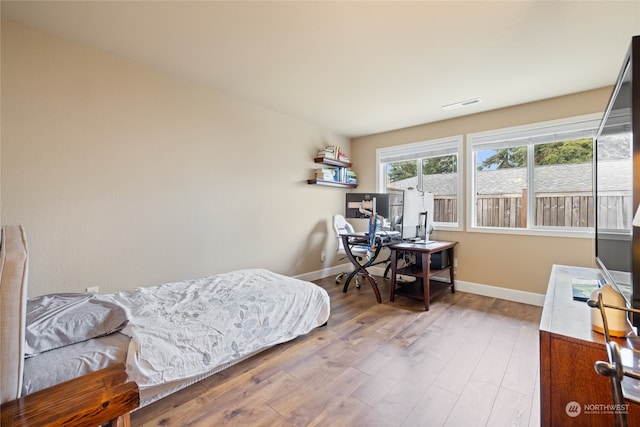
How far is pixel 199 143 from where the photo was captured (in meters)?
2.81

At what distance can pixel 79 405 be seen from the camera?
802 millimetres

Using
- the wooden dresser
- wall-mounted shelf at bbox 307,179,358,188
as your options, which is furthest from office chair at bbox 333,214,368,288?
the wooden dresser

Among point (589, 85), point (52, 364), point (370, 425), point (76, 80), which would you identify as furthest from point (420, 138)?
point (52, 364)

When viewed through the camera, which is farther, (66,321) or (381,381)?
(381,381)

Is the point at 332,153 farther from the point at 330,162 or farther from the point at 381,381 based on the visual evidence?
the point at 381,381

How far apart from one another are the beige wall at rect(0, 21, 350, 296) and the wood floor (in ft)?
4.29

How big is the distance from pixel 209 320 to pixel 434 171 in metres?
3.49

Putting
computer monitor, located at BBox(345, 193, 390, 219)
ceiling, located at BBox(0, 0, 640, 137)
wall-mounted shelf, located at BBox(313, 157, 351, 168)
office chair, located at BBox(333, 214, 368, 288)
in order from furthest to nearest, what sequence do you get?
wall-mounted shelf, located at BBox(313, 157, 351, 168) → office chair, located at BBox(333, 214, 368, 288) → computer monitor, located at BBox(345, 193, 390, 219) → ceiling, located at BBox(0, 0, 640, 137)

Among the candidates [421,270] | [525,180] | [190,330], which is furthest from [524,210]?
[190,330]

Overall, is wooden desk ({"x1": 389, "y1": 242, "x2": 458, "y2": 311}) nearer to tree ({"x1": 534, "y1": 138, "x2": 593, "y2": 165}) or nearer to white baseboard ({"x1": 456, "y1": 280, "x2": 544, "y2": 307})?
white baseboard ({"x1": 456, "y1": 280, "x2": 544, "y2": 307})

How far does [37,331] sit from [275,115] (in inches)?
117

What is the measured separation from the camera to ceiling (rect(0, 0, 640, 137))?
1.72 m

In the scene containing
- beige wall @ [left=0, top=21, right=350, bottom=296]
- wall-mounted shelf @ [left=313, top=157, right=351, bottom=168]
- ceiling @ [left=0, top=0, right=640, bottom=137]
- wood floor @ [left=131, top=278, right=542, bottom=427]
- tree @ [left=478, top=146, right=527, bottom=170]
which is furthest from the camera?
wall-mounted shelf @ [left=313, top=157, right=351, bottom=168]

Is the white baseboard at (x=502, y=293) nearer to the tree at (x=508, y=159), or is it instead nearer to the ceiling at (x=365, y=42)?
the tree at (x=508, y=159)
